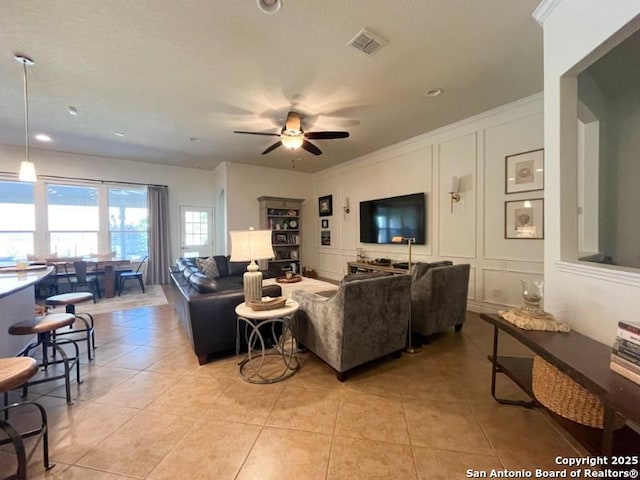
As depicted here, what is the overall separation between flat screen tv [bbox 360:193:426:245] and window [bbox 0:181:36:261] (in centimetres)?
690

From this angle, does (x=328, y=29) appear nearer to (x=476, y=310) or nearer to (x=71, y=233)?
(x=476, y=310)

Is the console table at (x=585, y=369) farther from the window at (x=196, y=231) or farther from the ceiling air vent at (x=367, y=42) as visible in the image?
the window at (x=196, y=231)

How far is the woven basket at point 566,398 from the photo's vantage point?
4.40 feet

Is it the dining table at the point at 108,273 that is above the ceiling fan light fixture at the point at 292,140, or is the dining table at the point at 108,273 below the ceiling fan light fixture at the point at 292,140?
below

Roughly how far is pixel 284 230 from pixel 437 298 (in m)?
4.69

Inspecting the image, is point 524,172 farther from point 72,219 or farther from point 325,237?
point 72,219

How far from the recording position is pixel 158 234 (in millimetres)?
6457

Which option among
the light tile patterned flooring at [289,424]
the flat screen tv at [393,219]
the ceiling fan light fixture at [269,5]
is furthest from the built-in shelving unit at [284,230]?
the ceiling fan light fixture at [269,5]

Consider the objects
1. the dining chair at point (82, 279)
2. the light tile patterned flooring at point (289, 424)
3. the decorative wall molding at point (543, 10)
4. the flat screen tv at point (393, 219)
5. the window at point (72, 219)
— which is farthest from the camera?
the window at point (72, 219)

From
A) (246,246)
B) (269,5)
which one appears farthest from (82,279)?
(269,5)

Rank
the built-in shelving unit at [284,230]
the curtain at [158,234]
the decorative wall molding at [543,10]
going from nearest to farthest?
the decorative wall molding at [543,10] → the curtain at [158,234] → the built-in shelving unit at [284,230]

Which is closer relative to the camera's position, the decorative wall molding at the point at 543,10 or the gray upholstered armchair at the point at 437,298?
the decorative wall molding at the point at 543,10

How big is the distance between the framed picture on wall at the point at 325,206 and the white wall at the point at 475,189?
164 centimetres

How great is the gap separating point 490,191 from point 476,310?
5.93ft
